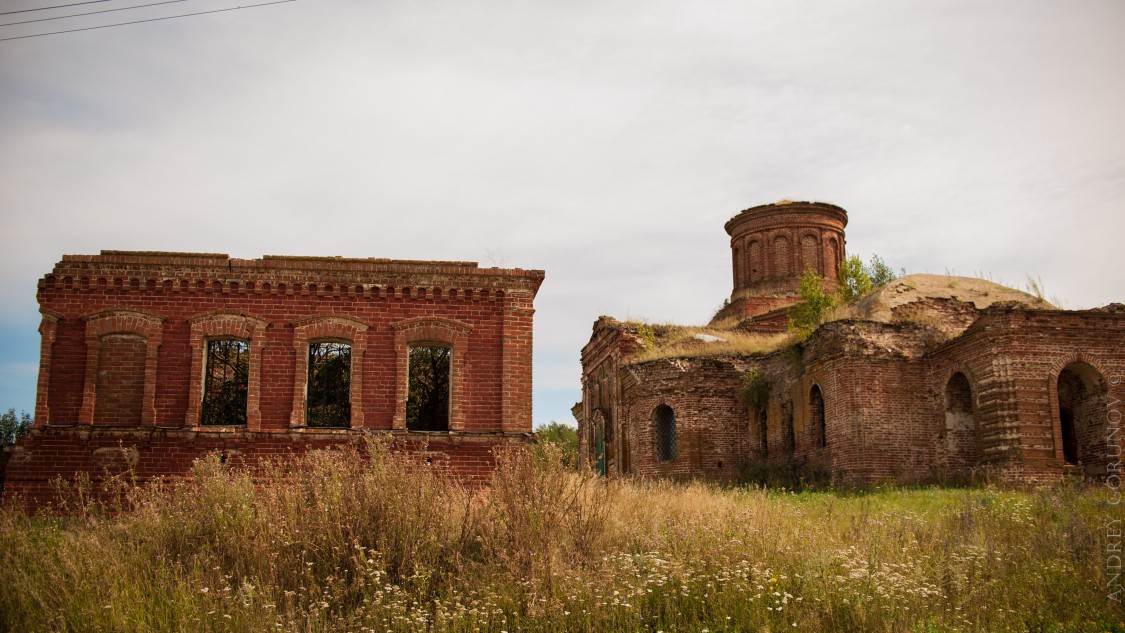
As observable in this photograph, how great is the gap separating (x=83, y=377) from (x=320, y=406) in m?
4.08

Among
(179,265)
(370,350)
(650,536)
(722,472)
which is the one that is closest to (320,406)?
(370,350)

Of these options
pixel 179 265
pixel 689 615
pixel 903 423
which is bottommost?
pixel 689 615

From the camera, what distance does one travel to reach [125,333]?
647 inches

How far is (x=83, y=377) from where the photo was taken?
16.2 metres

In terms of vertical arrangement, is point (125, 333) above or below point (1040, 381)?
above

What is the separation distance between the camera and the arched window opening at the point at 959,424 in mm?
23375

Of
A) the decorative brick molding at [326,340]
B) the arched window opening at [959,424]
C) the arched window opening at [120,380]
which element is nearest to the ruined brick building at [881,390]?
Answer: the arched window opening at [959,424]

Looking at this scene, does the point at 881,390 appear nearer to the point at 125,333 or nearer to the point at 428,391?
the point at 428,391

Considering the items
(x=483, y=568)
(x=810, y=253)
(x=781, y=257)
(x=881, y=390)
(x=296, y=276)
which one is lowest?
(x=483, y=568)

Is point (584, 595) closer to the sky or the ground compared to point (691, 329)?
closer to the ground

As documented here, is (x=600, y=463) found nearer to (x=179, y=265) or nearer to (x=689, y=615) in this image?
(x=179, y=265)

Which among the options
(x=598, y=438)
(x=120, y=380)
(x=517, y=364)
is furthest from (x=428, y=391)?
(x=598, y=438)

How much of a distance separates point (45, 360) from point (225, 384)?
10.9 feet

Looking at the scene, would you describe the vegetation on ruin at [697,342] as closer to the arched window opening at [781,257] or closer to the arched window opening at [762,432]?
the arched window opening at [762,432]
